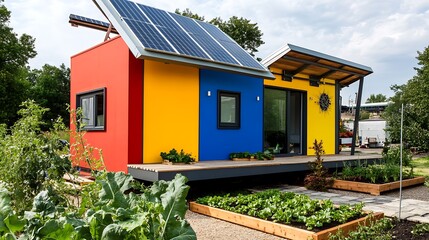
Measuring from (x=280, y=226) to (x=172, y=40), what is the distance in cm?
482

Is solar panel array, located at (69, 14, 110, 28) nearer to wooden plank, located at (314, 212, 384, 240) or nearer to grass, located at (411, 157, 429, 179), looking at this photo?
wooden plank, located at (314, 212, 384, 240)

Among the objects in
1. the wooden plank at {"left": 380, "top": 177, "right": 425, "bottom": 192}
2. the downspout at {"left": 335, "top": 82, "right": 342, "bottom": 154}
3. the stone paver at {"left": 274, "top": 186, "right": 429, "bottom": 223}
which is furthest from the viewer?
the downspout at {"left": 335, "top": 82, "right": 342, "bottom": 154}

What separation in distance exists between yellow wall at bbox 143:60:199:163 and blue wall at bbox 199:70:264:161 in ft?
0.83

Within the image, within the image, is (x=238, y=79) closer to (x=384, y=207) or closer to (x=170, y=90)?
(x=170, y=90)

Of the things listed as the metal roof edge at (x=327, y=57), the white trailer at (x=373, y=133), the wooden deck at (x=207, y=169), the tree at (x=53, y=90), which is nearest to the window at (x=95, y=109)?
the wooden deck at (x=207, y=169)

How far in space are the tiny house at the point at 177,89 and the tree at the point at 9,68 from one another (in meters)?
17.4

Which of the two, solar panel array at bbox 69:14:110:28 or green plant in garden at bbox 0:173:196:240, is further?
solar panel array at bbox 69:14:110:28

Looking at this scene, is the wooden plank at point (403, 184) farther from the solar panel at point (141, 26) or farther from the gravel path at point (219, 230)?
the solar panel at point (141, 26)

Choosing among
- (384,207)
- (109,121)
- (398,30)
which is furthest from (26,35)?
(384,207)

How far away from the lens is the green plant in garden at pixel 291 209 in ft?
15.1

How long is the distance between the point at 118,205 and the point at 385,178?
744 cm

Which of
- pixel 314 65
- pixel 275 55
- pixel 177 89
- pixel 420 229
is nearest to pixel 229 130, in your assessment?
pixel 177 89

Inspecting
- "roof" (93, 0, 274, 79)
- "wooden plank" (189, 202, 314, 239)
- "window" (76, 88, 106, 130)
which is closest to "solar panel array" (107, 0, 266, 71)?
"roof" (93, 0, 274, 79)

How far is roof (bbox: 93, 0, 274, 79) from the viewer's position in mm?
6895
